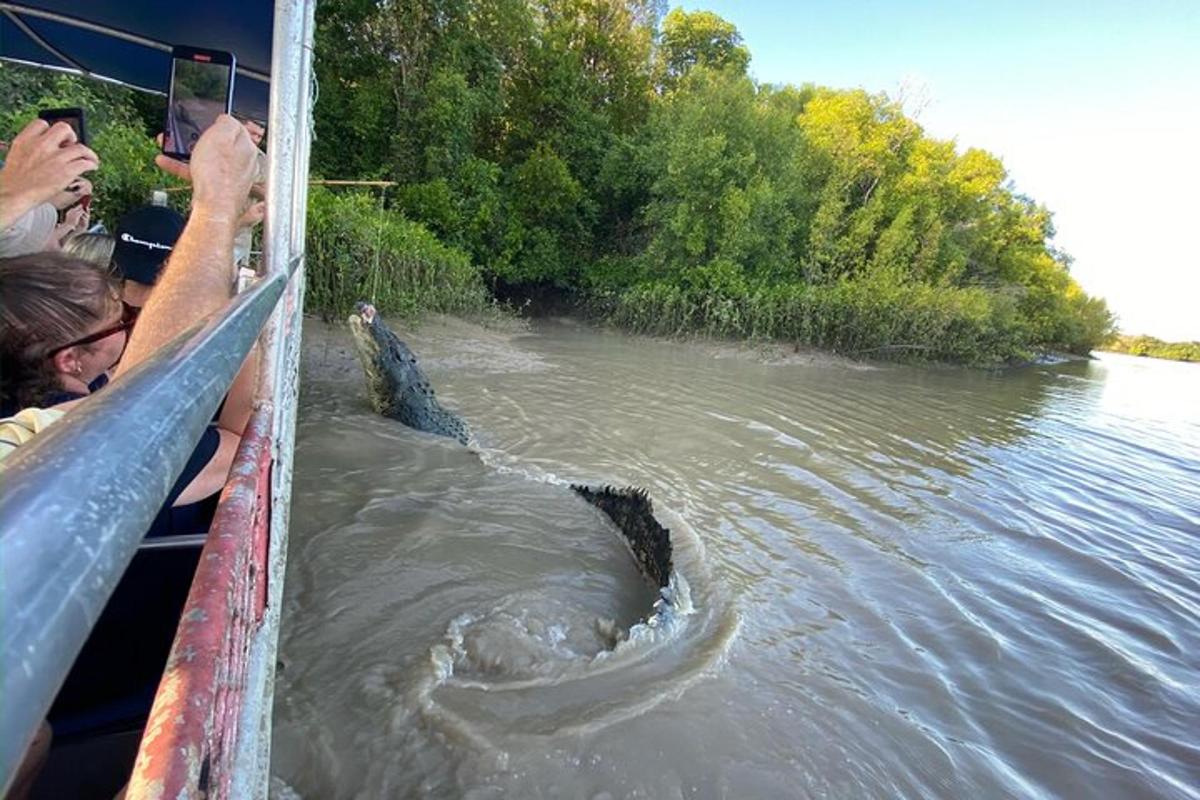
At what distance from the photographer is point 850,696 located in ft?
9.25

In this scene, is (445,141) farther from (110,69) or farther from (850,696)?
(850,696)

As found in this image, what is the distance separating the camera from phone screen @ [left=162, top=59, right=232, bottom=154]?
7.05 feet

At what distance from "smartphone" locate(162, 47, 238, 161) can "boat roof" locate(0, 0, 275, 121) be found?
61.6 inches

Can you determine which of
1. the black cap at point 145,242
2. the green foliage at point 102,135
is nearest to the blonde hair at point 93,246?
the black cap at point 145,242

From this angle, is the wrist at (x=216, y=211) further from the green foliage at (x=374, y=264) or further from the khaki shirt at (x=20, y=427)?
the green foliage at (x=374, y=264)

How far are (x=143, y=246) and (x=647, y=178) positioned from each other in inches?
712

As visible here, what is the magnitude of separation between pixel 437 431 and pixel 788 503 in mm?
3025

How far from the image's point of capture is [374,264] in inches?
380

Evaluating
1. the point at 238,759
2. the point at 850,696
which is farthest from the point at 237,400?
the point at 850,696

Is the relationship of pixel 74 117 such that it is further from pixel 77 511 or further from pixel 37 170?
pixel 77 511

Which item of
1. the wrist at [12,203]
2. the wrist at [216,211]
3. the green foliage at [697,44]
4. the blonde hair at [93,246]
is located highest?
the green foliage at [697,44]

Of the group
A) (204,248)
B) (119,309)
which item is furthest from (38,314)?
(204,248)

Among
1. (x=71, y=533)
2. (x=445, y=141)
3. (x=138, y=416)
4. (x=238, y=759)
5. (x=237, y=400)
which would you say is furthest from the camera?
(x=445, y=141)

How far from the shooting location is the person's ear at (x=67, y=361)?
3.92 ft
